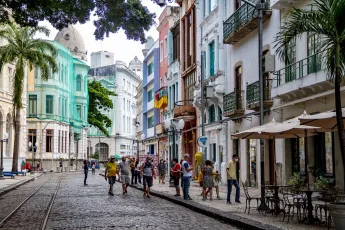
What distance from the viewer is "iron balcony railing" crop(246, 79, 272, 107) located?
26.3 m

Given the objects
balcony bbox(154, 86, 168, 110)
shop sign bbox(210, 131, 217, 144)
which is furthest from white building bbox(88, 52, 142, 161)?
shop sign bbox(210, 131, 217, 144)

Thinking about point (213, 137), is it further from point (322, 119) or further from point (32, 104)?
point (32, 104)

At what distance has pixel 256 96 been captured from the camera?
26.8 meters

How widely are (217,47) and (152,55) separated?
85.5 ft

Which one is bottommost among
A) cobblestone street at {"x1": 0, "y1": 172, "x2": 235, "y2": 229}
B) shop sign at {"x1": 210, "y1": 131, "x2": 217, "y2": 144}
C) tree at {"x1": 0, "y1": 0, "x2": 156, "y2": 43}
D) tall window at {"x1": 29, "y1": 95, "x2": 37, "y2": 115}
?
cobblestone street at {"x1": 0, "y1": 172, "x2": 235, "y2": 229}

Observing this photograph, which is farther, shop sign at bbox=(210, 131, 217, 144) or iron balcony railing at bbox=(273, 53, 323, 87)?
shop sign at bbox=(210, 131, 217, 144)

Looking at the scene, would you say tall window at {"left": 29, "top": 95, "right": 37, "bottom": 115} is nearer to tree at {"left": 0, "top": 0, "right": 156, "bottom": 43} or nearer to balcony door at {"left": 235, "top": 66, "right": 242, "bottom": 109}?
balcony door at {"left": 235, "top": 66, "right": 242, "bottom": 109}

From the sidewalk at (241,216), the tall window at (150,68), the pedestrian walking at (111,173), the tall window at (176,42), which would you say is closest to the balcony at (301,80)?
the sidewalk at (241,216)

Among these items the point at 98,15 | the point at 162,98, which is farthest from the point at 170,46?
the point at 98,15

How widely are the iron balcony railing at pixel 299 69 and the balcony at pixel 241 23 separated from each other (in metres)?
2.95

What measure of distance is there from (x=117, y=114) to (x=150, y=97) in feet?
178

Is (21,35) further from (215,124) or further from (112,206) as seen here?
(112,206)

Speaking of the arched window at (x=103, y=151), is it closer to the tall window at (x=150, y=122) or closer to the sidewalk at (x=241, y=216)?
the tall window at (x=150, y=122)

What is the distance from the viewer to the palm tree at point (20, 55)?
155 ft
